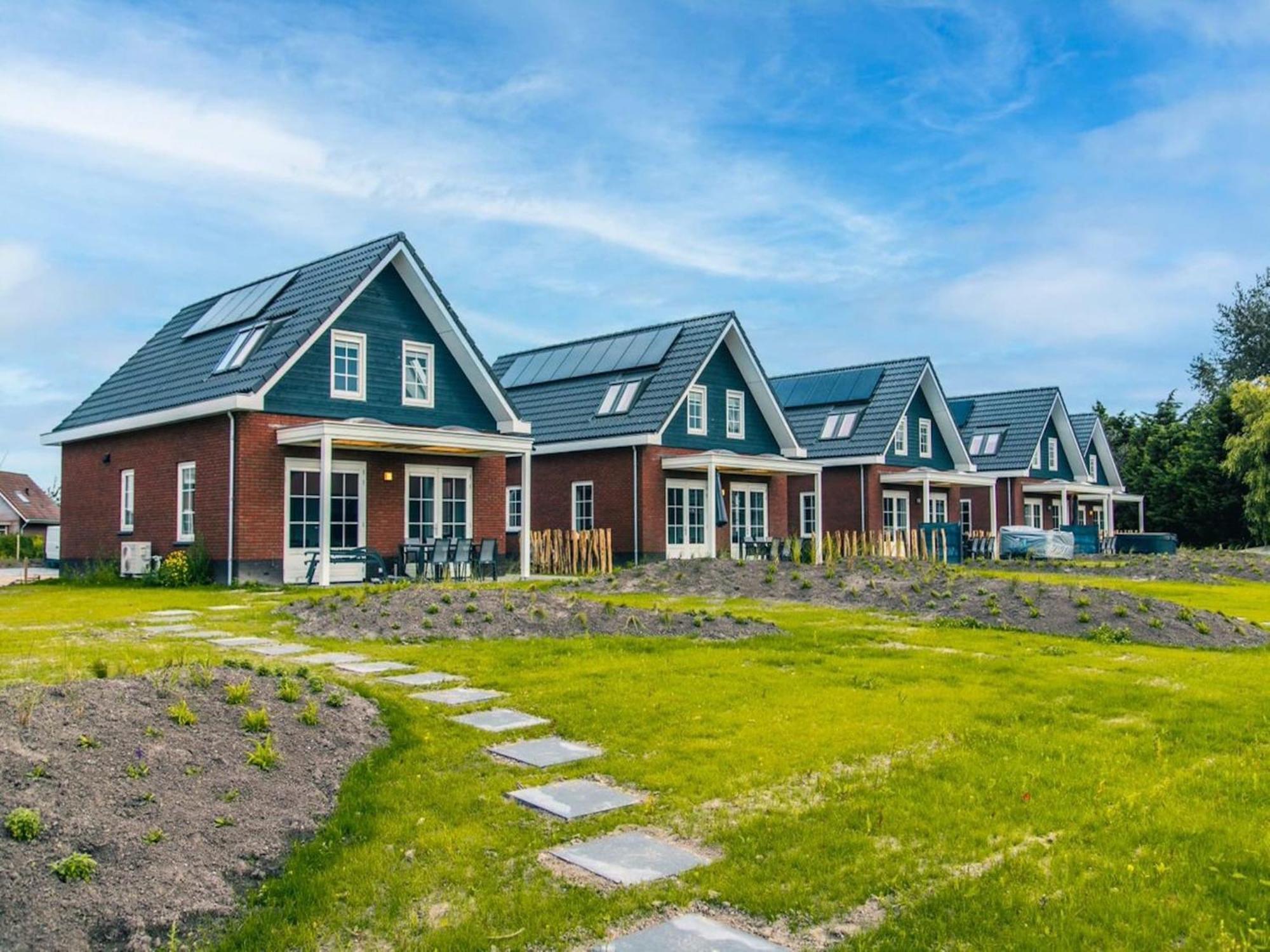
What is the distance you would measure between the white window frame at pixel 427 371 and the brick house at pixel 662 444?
492cm

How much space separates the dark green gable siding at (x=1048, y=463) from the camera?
40531 millimetres

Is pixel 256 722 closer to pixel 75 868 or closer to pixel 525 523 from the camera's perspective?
pixel 75 868

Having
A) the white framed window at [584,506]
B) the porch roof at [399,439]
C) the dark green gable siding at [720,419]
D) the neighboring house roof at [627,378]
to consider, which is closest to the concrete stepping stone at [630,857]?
the porch roof at [399,439]

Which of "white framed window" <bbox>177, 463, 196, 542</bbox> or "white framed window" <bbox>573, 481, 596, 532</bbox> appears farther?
"white framed window" <bbox>573, 481, 596, 532</bbox>

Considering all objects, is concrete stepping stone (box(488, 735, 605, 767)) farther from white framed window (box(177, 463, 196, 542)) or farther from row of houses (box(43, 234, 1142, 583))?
white framed window (box(177, 463, 196, 542))

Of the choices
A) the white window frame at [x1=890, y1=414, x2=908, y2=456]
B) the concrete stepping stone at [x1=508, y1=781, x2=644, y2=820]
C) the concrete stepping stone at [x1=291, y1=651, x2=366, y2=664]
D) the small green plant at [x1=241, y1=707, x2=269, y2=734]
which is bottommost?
the concrete stepping stone at [x1=508, y1=781, x2=644, y2=820]

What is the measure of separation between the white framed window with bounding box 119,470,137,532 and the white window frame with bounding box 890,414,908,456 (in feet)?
69.4

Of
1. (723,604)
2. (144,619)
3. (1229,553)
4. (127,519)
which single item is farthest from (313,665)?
(1229,553)

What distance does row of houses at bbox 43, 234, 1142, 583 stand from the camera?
18422 millimetres

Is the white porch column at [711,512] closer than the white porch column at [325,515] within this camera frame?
No

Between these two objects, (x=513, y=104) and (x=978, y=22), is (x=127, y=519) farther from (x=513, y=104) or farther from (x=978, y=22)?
(x=978, y=22)

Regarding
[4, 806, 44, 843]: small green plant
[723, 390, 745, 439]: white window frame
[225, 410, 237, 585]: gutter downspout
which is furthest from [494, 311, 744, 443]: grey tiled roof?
[4, 806, 44, 843]: small green plant

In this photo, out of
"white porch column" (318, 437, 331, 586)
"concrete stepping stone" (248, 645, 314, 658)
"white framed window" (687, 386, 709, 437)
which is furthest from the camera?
"white framed window" (687, 386, 709, 437)

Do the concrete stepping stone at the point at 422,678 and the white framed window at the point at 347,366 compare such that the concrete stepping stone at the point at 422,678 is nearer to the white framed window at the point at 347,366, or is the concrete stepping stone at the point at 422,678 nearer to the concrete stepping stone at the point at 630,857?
the concrete stepping stone at the point at 630,857
